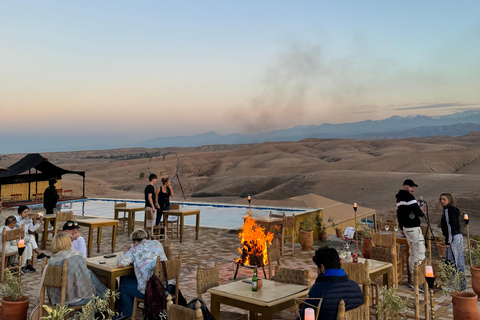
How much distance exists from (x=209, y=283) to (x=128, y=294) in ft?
3.40

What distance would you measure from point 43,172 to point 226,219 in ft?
36.7

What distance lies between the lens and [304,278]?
167 inches

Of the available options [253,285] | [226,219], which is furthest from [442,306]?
[226,219]

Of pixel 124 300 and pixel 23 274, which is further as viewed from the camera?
pixel 23 274

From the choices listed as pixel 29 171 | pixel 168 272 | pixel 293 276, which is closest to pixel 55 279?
pixel 168 272

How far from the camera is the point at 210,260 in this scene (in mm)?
8422

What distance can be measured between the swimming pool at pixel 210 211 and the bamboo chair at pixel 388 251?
4.81 meters

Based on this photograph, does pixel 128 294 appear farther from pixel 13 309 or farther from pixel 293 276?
pixel 293 276

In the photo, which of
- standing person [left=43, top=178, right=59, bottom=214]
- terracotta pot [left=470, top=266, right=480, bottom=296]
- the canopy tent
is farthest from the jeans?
the canopy tent

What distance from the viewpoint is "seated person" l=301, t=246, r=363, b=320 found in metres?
3.21

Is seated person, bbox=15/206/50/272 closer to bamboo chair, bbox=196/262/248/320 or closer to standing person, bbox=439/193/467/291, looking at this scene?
bamboo chair, bbox=196/262/248/320

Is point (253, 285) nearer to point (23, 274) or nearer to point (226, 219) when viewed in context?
point (23, 274)

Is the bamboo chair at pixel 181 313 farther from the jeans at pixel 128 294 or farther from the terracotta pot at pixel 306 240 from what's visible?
the terracotta pot at pixel 306 240

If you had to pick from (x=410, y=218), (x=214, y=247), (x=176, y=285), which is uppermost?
(x=410, y=218)
